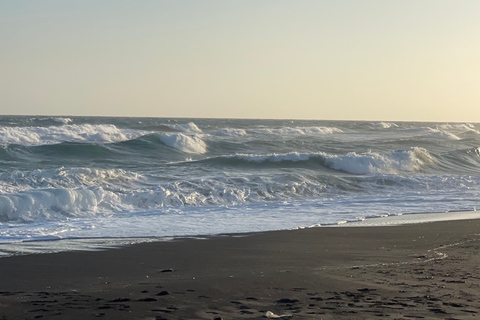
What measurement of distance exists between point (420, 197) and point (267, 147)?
18221mm

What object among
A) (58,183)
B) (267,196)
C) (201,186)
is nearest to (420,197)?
(267,196)

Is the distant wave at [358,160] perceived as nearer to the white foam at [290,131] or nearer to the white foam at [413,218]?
the white foam at [413,218]

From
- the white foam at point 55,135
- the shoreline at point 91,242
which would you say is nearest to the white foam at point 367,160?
the shoreline at point 91,242

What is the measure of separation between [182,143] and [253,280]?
26.6 meters

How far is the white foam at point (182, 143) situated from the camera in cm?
3169

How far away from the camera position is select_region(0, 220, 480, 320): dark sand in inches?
187

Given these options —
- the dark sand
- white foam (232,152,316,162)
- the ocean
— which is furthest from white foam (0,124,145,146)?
the dark sand

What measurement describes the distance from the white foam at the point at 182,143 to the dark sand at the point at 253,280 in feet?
73.9

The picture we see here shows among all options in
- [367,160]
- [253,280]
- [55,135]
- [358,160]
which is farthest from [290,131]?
[253,280]

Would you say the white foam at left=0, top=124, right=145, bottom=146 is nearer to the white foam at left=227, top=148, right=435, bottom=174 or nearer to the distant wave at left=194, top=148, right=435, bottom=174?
the distant wave at left=194, top=148, right=435, bottom=174

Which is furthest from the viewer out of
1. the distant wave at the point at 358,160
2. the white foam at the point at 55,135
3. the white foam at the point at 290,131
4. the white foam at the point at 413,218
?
the white foam at the point at 290,131

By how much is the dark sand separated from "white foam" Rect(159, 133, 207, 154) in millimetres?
22537

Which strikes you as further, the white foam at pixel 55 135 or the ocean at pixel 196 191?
the white foam at pixel 55 135

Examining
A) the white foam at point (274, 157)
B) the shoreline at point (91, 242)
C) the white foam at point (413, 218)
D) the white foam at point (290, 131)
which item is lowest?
the shoreline at point (91, 242)
